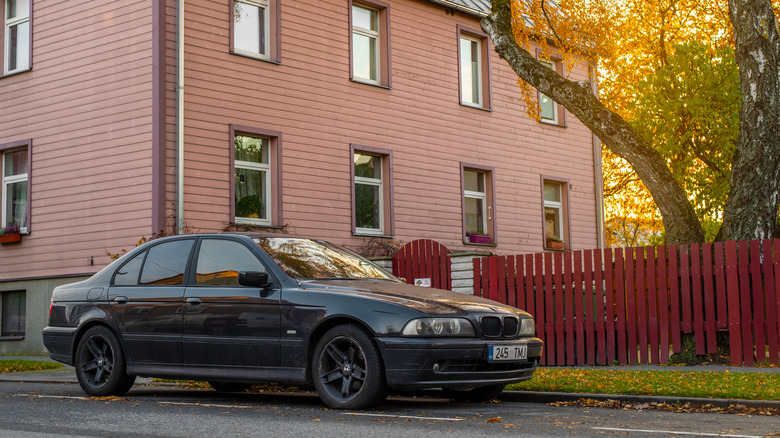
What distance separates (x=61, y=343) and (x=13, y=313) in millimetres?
9125

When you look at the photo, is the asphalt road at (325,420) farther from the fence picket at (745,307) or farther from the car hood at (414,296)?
the fence picket at (745,307)

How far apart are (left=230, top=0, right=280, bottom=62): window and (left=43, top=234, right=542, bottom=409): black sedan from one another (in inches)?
340

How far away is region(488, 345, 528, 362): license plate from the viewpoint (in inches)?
334

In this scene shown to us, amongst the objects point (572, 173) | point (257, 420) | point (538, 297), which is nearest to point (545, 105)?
point (572, 173)

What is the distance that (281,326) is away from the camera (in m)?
8.79

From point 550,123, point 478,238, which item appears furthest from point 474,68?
point 478,238

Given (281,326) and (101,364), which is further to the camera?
(101,364)

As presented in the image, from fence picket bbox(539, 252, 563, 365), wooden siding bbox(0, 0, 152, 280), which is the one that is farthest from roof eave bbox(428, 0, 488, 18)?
fence picket bbox(539, 252, 563, 365)

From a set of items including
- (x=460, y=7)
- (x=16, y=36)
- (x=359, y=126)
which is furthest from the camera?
(x=460, y=7)

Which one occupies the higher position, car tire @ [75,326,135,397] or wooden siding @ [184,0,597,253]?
wooden siding @ [184,0,597,253]

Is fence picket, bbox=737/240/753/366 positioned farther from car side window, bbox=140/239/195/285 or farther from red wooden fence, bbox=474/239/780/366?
car side window, bbox=140/239/195/285

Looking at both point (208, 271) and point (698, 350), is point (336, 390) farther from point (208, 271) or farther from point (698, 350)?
point (698, 350)

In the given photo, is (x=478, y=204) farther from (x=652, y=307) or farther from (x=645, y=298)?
(x=652, y=307)

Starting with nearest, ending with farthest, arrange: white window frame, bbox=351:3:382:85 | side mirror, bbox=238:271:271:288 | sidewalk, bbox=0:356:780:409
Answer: sidewalk, bbox=0:356:780:409
side mirror, bbox=238:271:271:288
white window frame, bbox=351:3:382:85
